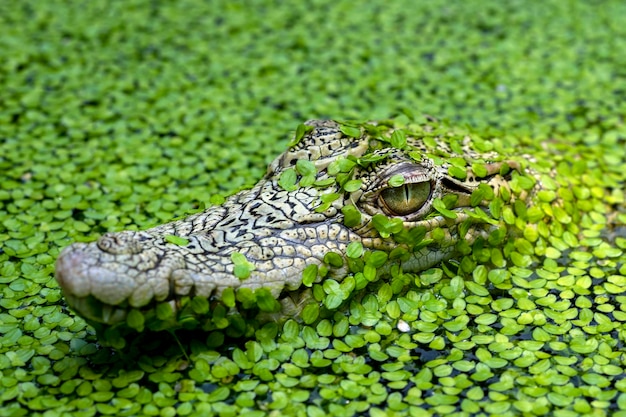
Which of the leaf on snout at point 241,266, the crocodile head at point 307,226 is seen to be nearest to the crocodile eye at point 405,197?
the crocodile head at point 307,226

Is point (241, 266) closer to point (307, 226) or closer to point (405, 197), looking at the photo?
point (307, 226)

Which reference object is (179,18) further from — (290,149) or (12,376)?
(12,376)

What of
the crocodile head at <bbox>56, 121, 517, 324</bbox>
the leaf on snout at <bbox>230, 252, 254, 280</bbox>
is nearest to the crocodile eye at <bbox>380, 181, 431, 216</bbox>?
the crocodile head at <bbox>56, 121, 517, 324</bbox>

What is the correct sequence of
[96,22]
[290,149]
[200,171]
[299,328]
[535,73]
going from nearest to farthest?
1. [299,328]
2. [290,149]
3. [200,171]
4. [535,73]
5. [96,22]

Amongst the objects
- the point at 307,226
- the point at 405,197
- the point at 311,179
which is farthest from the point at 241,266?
the point at 405,197

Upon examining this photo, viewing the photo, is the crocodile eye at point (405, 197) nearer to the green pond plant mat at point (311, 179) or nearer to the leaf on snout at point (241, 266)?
the green pond plant mat at point (311, 179)

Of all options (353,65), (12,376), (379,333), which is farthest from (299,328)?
(353,65)
